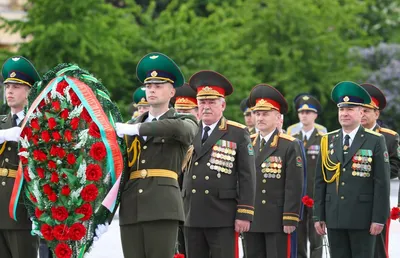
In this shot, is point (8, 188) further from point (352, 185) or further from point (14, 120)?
point (352, 185)

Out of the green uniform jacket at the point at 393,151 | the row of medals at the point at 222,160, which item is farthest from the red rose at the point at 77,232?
the green uniform jacket at the point at 393,151

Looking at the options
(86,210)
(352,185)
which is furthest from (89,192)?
(352,185)

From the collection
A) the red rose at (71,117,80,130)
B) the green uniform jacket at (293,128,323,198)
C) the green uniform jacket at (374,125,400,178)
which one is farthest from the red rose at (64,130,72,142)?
the green uniform jacket at (293,128,323,198)

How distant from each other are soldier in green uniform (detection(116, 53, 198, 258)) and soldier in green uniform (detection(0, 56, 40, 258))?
1.09 m

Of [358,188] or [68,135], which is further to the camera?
[358,188]

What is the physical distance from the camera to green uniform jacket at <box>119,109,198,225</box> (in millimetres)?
7824

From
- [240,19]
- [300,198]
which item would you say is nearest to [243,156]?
[300,198]

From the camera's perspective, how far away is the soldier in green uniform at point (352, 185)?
978 cm

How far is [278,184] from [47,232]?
3.57 metres

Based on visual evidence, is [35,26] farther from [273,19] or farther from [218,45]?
[273,19]

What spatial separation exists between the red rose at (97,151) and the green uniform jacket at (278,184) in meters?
3.27

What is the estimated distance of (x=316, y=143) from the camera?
48.4 ft

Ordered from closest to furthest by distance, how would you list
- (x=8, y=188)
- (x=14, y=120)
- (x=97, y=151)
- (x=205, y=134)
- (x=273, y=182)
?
(x=97, y=151) < (x=8, y=188) < (x=14, y=120) < (x=205, y=134) < (x=273, y=182)

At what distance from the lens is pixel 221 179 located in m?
9.36
